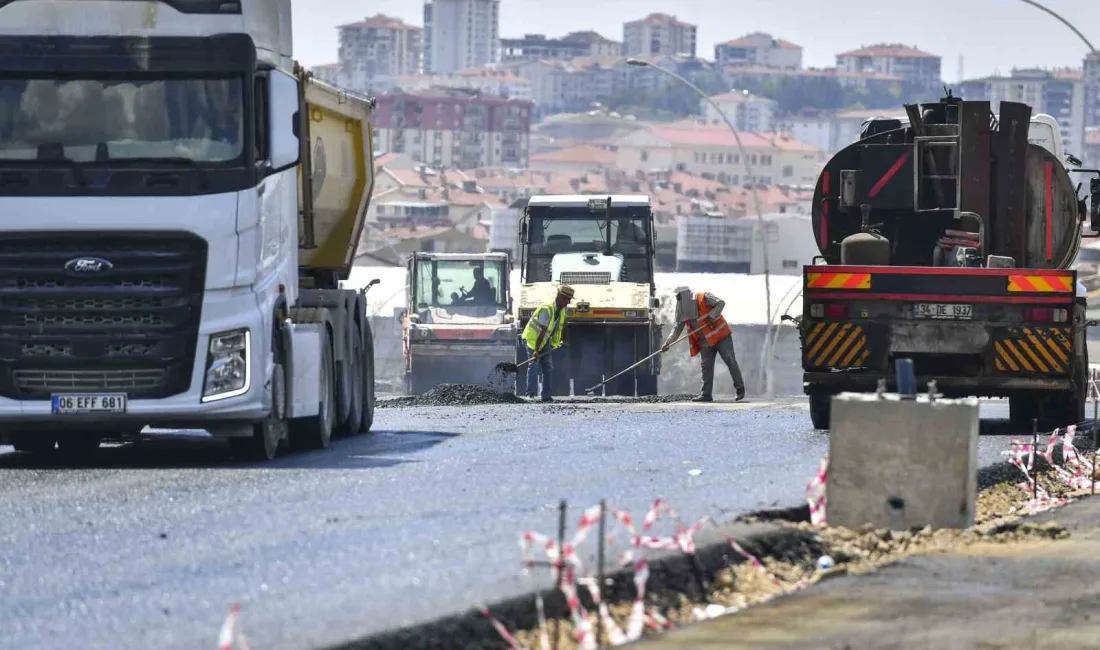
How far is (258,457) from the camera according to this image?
1488 centimetres

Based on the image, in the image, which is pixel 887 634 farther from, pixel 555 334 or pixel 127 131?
pixel 555 334

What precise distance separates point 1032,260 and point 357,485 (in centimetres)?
752

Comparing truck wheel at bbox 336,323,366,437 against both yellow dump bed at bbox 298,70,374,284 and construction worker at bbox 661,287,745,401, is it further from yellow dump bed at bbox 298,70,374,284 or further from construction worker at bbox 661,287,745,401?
construction worker at bbox 661,287,745,401

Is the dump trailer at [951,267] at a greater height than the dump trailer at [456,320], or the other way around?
the dump trailer at [951,267]

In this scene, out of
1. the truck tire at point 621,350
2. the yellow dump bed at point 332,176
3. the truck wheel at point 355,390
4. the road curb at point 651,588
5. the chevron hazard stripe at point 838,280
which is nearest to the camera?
the road curb at point 651,588

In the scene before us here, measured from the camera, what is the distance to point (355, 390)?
18.0 metres

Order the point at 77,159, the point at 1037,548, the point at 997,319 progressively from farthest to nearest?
the point at 997,319 < the point at 77,159 < the point at 1037,548

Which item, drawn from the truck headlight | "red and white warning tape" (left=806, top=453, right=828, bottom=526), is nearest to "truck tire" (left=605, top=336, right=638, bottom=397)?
the truck headlight

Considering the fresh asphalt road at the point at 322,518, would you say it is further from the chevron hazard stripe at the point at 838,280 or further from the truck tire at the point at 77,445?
the chevron hazard stripe at the point at 838,280

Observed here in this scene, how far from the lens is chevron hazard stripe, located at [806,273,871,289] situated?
56.2 ft

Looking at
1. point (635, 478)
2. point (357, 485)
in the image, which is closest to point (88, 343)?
point (357, 485)

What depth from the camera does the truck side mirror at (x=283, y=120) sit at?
14023 mm

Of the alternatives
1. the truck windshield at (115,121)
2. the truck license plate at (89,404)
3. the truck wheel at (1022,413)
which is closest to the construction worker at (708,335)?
the truck wheel at (1022,413)

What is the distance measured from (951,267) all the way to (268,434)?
5.98m
